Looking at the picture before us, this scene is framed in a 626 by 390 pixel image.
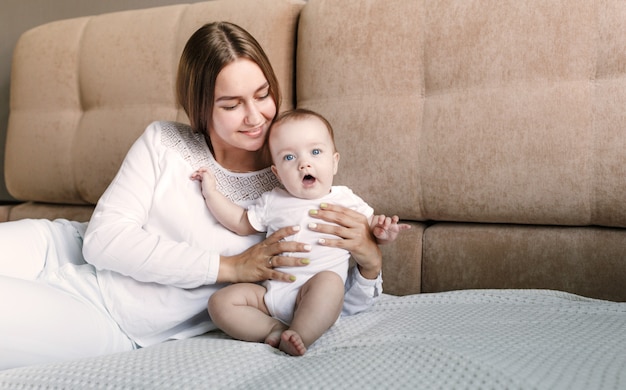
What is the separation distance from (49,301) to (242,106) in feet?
1.93

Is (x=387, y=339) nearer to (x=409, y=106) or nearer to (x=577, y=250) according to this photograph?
(x=577, y=250)

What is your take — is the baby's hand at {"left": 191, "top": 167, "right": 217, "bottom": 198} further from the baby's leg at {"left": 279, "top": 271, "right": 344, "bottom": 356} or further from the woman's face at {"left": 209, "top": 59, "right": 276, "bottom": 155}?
the baby's leg at {"left": 279, "top": 271, "right": 344, "bottom": 356}

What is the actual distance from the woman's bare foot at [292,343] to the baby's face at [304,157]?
1.12 ft

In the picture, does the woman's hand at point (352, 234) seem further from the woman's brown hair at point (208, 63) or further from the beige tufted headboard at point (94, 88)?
the beige tufted headboard at point (94, 88)

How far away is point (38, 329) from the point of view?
3.69ft

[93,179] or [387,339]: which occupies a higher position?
[93,179]

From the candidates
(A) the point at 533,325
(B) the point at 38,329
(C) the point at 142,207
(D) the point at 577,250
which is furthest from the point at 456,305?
(B) the point at 38,329

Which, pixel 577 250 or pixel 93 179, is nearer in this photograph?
pixel 577 250

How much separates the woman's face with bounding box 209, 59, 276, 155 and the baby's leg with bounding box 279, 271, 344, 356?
391 mm

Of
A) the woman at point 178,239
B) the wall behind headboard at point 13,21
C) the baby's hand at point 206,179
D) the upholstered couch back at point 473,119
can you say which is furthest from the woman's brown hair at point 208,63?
the wall behind headboard at point 13,21

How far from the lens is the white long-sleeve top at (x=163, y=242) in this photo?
1.29 meters

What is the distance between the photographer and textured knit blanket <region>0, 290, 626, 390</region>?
0.87 m

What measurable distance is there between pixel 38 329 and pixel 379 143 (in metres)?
0.90

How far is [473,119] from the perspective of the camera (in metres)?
1.47
